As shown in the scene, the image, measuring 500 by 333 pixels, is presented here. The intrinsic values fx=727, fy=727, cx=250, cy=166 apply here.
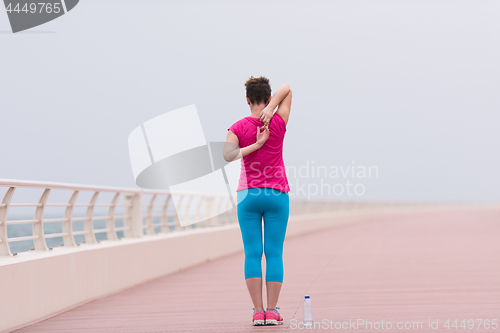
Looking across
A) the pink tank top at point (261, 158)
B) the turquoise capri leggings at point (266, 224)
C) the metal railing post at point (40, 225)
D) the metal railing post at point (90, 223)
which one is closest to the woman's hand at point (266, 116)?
the pink tank top at point (261, 158)

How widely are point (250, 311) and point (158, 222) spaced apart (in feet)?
19.7

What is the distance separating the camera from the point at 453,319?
6016 millimetres

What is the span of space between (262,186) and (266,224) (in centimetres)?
33

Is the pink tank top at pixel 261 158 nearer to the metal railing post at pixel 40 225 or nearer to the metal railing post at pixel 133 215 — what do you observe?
the metal railing post at pixel 40 225

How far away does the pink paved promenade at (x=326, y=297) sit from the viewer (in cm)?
635

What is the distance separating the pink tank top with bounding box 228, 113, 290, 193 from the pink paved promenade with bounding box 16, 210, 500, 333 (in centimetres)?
119

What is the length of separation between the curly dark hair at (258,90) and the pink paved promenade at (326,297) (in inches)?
74.4

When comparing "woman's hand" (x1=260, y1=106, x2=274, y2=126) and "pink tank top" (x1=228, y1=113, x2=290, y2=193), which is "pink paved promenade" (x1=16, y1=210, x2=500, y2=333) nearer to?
"pink tank top" (x1=228, y1=113, x2=290, y2=193)

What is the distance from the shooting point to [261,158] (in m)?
5.98

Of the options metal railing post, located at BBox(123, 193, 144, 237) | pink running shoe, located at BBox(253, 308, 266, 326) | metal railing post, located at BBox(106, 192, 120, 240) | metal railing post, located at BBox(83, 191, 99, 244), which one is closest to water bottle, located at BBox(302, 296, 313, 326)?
pink running shoe, located at BBox(253, 308, 266, 326)

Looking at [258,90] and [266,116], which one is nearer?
[266,116]

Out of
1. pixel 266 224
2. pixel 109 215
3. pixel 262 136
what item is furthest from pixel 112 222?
pixel 262 136

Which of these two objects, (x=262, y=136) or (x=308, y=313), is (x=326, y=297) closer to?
(x=308, y=313)

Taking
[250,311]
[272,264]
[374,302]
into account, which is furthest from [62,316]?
[374,302]
